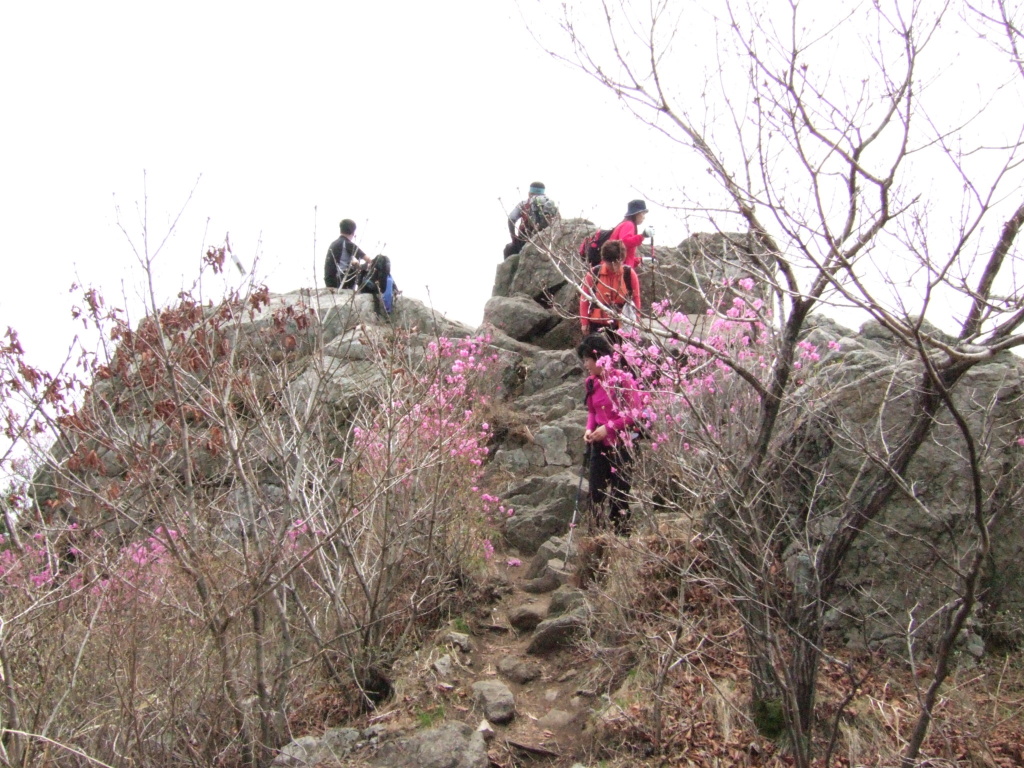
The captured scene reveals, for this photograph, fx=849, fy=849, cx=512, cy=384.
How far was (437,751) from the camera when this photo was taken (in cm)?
502

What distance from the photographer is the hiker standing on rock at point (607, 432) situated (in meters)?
6.89

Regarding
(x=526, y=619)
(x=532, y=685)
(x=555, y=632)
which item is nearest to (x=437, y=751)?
(x=532, y=685)

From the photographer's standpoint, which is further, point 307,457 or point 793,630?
point 307,457

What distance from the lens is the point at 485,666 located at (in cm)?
649

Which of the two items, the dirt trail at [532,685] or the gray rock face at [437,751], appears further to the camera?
the dirt trail at [532,685]

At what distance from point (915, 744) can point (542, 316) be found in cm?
1058

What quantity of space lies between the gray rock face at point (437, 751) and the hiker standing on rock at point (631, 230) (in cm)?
599

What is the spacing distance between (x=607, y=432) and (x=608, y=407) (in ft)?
0.93

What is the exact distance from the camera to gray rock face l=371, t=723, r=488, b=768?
496 cm

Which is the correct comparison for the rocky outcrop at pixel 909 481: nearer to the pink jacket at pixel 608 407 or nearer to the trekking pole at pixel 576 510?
the pink jacket at pixel 608 407

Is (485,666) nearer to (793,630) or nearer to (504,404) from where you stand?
(793,630)

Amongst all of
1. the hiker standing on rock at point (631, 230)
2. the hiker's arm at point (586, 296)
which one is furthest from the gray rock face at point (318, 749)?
the hiker standing on rock at point (631, 230)

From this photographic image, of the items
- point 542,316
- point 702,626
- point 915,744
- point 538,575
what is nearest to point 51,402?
point 538,575

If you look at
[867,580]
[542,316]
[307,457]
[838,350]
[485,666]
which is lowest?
[485,666]
